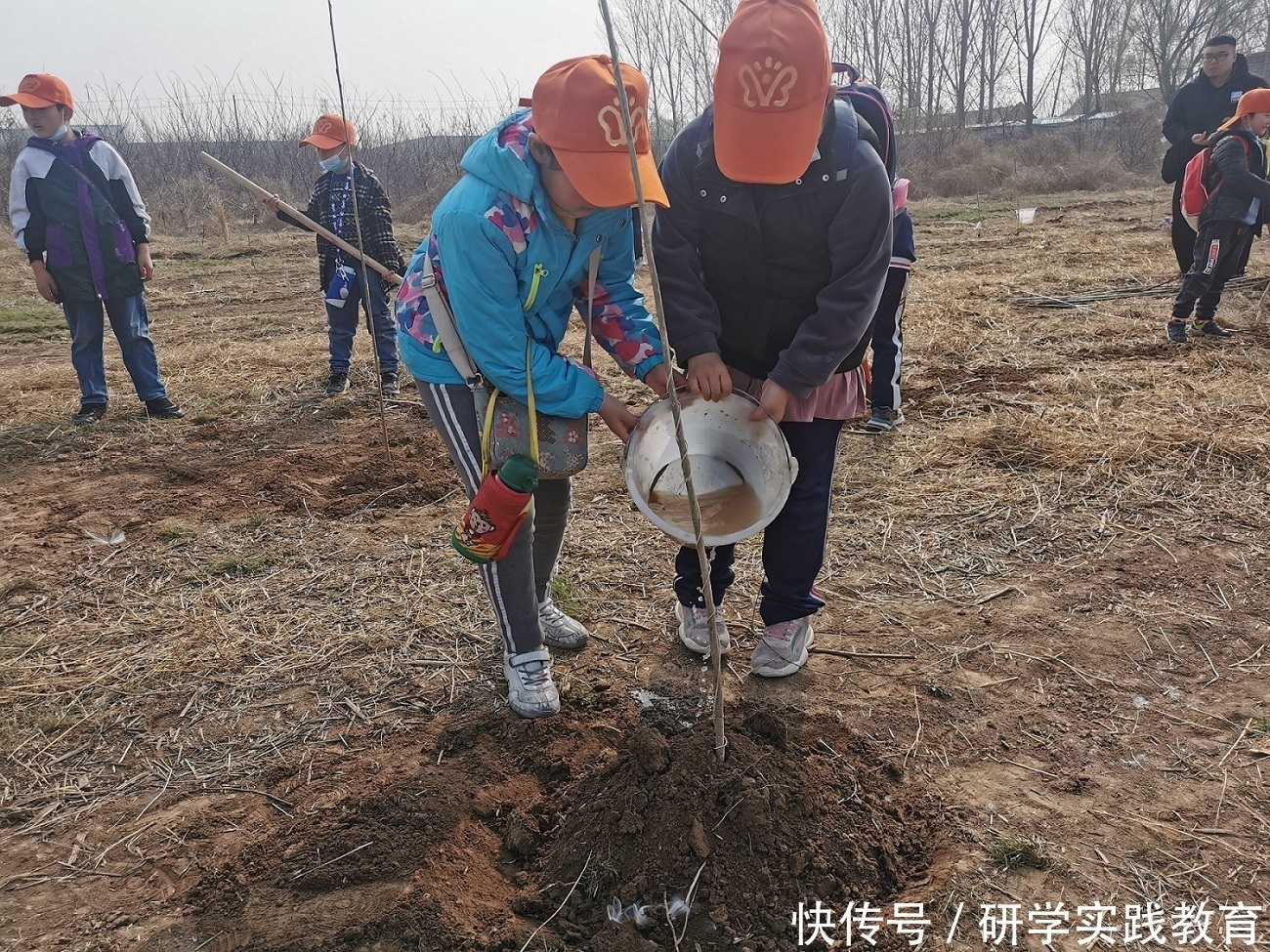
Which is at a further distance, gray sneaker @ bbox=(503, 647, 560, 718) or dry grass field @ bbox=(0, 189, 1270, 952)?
gray sneaker @ bbox=(503, 647, 560, 718)

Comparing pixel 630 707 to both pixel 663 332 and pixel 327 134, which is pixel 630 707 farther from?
pixel 327 134

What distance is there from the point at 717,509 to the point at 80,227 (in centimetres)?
459

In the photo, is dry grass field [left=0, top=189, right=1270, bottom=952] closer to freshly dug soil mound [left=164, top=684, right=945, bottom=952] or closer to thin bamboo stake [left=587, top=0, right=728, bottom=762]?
freshly dug soil mound [left=164, top=684, right=945, bottom=952]

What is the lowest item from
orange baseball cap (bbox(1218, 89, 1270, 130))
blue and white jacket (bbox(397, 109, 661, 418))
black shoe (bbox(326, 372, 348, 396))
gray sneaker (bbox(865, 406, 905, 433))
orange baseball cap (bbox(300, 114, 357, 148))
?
gray sneaker (bbox(865, 406, 905, 433))

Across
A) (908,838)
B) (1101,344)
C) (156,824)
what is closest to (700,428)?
(908,838)


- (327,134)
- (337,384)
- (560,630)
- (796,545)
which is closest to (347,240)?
(327,134)

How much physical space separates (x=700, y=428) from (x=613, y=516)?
155 centimetres

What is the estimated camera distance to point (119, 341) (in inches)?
204

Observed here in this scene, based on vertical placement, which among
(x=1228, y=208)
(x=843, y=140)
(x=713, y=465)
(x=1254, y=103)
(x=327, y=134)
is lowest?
(x=713, y=465)

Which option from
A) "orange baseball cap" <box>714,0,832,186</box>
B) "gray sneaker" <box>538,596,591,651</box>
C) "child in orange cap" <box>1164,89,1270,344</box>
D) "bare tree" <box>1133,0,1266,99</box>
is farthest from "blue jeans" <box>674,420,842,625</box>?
"bare tree" <box>1133,0,1266,99</box>

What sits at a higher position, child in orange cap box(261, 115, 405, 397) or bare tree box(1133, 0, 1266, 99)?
bare tree box(1133, 0, 1266, 99)

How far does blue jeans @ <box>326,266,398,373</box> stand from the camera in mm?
5672

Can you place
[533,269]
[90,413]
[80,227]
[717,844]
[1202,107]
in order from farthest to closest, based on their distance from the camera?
[1202,107] → [90,413] → [80,227] → [533,269] → [717,844]

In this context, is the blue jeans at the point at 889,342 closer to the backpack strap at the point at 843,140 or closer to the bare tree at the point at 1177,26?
the backpack strap at the point at 843,140
